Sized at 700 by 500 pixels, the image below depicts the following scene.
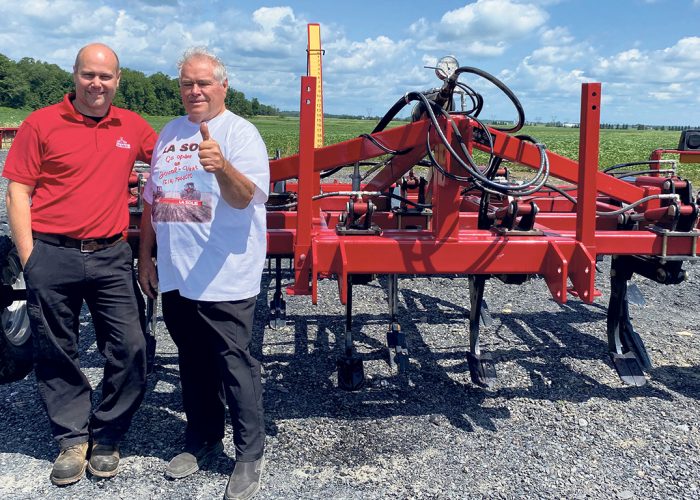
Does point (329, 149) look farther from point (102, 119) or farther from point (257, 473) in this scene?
point (257, 473)

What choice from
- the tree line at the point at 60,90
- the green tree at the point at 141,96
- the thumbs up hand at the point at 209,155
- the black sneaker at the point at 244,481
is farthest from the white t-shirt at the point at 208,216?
the green tree at the point at 141,96

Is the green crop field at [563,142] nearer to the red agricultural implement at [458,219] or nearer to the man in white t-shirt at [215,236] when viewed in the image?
the red agricultural implement at [458,219]

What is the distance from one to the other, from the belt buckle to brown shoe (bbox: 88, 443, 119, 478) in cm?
96

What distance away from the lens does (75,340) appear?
309 cm

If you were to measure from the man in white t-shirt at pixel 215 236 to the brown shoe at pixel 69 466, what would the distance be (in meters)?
0.43

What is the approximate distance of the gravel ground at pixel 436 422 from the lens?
2959 millimetres

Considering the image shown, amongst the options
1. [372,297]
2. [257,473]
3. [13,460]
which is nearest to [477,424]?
[257,473]

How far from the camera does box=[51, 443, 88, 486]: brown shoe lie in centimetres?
293

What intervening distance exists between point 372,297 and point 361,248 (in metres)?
3.19

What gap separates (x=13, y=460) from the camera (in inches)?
124

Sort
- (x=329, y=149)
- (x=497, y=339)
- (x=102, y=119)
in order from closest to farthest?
(x=102, y=119) < (x=329, y=149) < (x=497, y=339)

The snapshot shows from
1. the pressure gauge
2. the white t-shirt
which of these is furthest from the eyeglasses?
the pressure gauge

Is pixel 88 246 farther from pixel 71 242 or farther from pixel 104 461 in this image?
pixel 104 461

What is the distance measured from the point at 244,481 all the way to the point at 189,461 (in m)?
0.35
